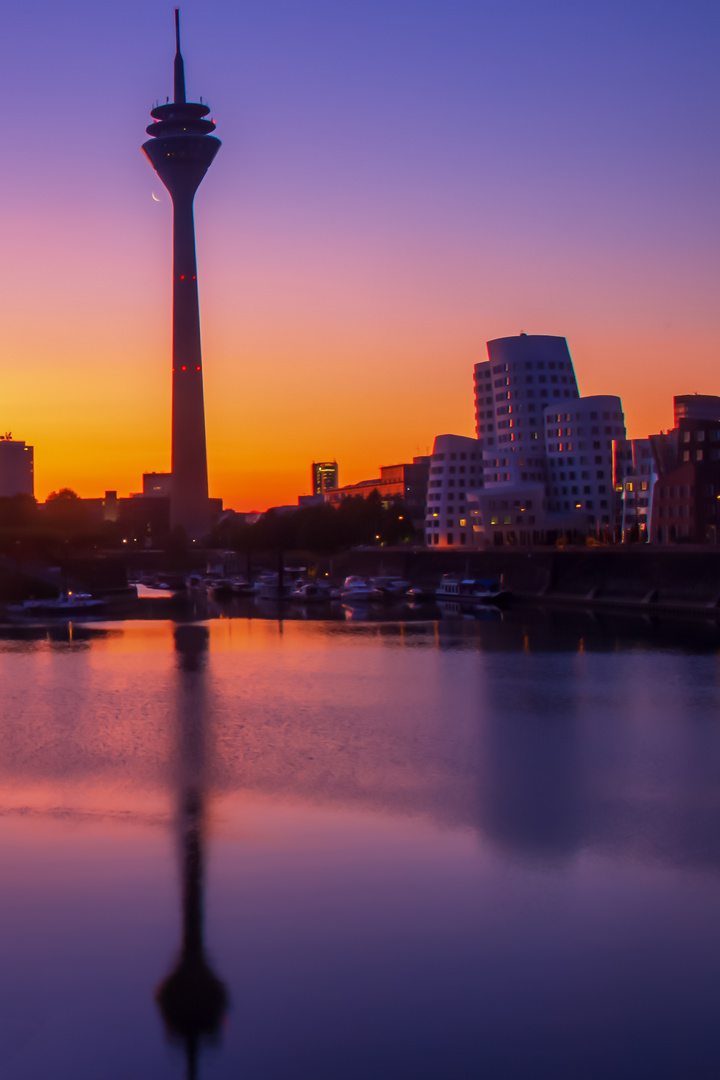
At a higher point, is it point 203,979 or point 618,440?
point 618,440

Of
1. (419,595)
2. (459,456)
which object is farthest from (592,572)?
(459,456)

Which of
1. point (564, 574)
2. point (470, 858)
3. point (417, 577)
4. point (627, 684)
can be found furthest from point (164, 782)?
point (417, 577)

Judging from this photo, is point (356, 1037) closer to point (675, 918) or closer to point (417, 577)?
point (675, 918)

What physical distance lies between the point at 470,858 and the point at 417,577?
85316 millimetres

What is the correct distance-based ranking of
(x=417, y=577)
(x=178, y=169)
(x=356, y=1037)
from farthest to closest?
(x=178, y=169)
(x=417, y=577)
(x=356, y=1037)

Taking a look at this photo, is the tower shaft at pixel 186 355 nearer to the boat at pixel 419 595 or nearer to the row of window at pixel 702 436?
the boat at pixel 419 595

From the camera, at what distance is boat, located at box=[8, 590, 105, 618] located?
77875 mm

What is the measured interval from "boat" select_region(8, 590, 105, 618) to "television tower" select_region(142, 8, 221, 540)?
84169mm

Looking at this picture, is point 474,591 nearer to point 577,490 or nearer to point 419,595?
point 419,595

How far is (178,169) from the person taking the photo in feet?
550

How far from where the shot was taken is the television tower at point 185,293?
541ft

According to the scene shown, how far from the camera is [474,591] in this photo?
278 ft

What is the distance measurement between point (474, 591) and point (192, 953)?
2833 inches

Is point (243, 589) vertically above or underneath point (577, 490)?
underneath
